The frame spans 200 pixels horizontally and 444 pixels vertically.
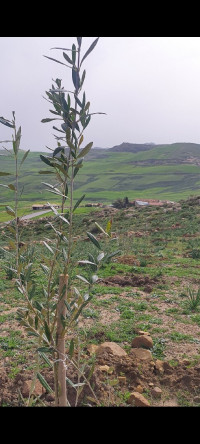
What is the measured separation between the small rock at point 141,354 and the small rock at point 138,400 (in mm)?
783

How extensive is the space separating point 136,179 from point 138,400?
70.1 meters

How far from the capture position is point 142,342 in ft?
14.9

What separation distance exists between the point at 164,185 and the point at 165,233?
5212 cm

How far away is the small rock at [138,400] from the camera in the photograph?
3.18 meters

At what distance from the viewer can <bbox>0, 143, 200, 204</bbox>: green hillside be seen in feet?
184

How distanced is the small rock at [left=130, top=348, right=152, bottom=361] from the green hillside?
142 ft

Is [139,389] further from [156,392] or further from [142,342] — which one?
[142,342]

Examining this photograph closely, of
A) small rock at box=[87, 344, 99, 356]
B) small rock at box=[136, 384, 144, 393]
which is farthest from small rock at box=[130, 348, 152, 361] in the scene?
small rock at box=[136, 384, 144, 393]

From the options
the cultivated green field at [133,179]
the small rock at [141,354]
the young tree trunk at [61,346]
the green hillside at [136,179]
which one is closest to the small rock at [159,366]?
the small rock at [141,354]

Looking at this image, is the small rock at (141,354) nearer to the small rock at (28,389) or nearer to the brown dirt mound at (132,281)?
the small rock at (28,389)

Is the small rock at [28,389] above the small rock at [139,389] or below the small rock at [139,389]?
above

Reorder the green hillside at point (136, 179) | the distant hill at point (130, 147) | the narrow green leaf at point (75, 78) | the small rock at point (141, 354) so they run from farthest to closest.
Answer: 1. the distant hill at point (130, 147)
2. the green hillside at point (136, 179)
3. the small rock at point (141, 354)
4. the narrow green leaf at point (75, 78)

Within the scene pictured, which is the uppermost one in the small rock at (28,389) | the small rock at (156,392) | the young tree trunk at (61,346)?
the young tree trunk at (61,346)
